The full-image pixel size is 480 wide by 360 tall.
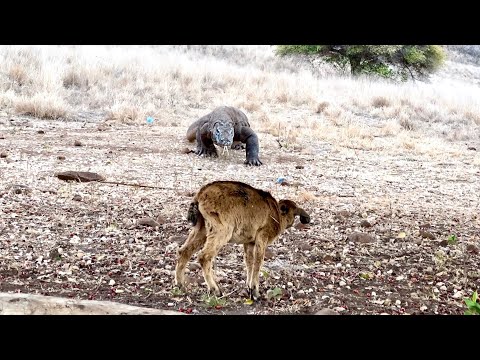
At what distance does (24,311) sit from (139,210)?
10.2 feet

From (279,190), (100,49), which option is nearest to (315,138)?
(279,190)

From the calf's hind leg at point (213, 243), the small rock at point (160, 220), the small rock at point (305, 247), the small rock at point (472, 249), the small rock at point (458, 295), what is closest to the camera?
the calf's hind leg at point (213, 243)

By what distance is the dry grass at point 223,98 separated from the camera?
47.4 feet

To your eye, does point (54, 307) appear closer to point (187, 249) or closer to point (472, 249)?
point (187, 249)

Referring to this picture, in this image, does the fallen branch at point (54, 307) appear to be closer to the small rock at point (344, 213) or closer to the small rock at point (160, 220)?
the small rock at point (160, 220)

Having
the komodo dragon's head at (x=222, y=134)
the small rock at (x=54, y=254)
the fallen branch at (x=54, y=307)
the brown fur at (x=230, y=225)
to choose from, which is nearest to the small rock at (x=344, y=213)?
the brown fur at (x=230, y=225)

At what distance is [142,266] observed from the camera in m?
5.73

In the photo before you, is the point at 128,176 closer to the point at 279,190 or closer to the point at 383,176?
the point at 279,190

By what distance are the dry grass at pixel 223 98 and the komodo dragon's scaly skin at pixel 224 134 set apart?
5.01ft

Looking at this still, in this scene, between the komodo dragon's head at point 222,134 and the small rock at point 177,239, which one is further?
the komodo dragon's head at point 222,134

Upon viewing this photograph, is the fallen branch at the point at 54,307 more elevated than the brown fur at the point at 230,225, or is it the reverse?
the brown fur at the point at 230,225

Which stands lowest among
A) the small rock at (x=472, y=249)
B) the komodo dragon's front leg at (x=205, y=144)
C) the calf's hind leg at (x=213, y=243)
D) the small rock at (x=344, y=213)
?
the small rock at (x=472, y=249)

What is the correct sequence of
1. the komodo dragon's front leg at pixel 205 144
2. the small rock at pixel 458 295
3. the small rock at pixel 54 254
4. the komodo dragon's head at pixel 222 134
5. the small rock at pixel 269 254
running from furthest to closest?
the komodo dragon's front leg at pixel 205 144
the komodo dragon's head at pixel 222 134
the small rock at pixel 269 254
the small rock at pixel 54 254
the small rock at pixel 458 295
